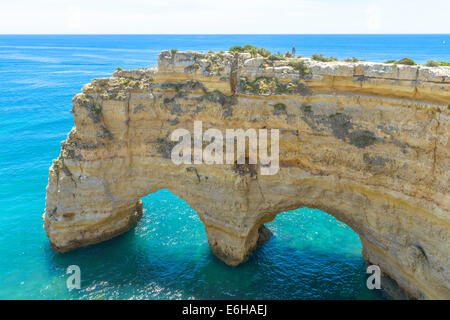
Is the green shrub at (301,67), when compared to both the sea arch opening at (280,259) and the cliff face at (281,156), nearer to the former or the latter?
the cliff face at (281,156)

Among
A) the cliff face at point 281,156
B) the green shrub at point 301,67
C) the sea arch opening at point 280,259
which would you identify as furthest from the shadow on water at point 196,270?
the green shrub at point 301,67

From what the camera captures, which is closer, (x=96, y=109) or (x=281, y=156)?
(x=281, y=156)

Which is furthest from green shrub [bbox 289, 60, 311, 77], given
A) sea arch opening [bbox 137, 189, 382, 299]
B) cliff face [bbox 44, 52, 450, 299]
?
sea arch opening [bbox 137, 189, 382, 299]

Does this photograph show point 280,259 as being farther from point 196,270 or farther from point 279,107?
point 279,107

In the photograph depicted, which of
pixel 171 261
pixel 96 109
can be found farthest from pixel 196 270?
pixel 96 109

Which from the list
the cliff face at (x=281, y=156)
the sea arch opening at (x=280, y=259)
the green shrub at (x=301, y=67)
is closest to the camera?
the cliff face at (x=281, y=156)
